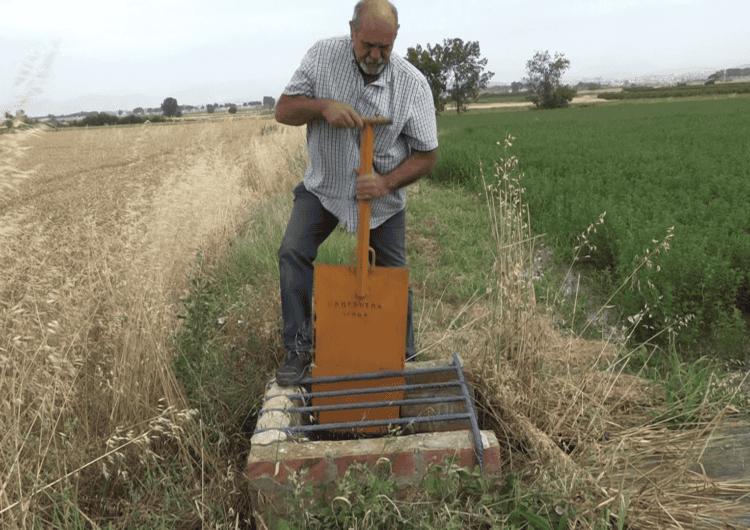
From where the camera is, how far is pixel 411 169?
262 cm

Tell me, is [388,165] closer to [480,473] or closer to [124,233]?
[480,473]

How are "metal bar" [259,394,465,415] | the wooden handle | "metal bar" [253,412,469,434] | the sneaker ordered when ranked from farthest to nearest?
the sneaker < the wooden handle < "metal bar" [259,394,465,415] < "metal bar" [253,412,469,434]

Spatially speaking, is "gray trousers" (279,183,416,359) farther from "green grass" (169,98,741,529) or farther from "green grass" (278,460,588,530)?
"green grass" (278,460,588,530)

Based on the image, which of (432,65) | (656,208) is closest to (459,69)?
(432,65)

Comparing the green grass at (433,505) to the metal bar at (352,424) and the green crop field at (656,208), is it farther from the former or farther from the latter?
the green crop field at (656,208)

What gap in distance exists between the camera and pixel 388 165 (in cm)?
268

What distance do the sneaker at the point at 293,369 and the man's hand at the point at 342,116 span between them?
3.44 ft

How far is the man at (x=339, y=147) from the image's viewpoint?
2514 mm

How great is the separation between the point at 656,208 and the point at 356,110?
4747mm

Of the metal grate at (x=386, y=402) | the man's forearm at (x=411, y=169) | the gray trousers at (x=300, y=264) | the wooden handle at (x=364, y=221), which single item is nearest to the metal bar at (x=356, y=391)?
the metal grate at (x=386, y=402)

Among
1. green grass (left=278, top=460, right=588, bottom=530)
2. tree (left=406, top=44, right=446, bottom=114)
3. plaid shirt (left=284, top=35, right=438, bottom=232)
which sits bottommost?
green grass (left=278, top=460, right=588, bottom=530)

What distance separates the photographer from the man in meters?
2.51

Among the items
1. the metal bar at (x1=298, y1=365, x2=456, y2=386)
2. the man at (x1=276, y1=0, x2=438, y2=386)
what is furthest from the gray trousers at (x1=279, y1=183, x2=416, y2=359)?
the metal bar at (x1=298, y1=365, x2=456, y2=386)

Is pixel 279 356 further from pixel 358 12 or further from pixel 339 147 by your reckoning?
pixel 358 12
